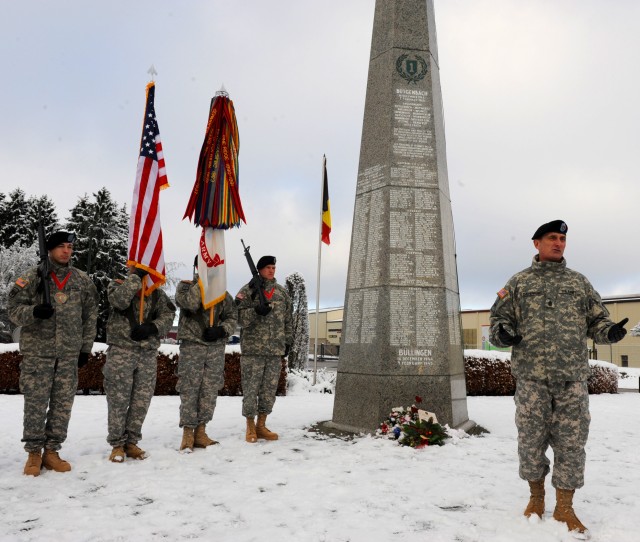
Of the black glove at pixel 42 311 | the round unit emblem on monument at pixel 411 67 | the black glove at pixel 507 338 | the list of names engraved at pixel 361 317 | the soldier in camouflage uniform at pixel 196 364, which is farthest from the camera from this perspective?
the round unit emblem on monument at pixel 411 67

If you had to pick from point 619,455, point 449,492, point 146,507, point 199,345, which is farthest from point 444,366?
point 146,507

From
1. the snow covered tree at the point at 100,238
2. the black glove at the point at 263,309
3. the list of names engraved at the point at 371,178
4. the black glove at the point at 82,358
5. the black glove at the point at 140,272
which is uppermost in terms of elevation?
the snow covered tree at the point at 100,238

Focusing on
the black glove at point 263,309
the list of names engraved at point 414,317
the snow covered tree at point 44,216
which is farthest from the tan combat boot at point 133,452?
the snow covered tree at point 44,216

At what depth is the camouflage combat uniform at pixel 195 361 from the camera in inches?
212

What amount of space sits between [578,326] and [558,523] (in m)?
1.24

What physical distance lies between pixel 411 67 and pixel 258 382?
4.64m

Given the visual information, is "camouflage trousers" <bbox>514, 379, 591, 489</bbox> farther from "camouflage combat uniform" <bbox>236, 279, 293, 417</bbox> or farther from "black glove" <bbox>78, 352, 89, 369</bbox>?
"black glove" <bbox>78, 352, 89, 369</bbox>

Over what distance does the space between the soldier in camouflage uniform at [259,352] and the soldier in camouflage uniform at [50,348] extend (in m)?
1.78

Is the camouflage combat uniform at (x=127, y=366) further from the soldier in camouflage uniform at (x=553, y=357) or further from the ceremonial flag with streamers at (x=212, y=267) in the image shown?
the soldier in camouflage uniform at (x=553, y=357)

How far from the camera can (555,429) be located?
3365mm

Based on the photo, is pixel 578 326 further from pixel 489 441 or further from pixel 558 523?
pixel 489 441

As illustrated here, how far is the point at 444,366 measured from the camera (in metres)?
6.31

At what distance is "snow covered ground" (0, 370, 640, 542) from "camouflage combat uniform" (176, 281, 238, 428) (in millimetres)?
450

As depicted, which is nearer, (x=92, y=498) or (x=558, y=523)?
(x=558, y=523)
